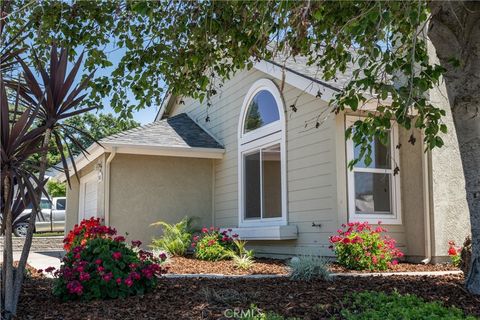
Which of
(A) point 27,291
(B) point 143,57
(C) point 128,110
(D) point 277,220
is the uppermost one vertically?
(B) point 143,57

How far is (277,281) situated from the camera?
257 inches

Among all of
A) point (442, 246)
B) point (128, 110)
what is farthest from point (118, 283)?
point (442, 246)

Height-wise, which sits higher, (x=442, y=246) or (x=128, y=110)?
(x=128, y=110)

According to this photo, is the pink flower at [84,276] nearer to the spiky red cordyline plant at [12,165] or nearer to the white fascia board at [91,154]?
the spiky red cordyline plant at [12,165]

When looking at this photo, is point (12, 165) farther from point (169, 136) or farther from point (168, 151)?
point (169, 136)

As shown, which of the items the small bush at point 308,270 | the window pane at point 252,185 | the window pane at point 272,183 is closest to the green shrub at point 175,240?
the window pane at point 252,185

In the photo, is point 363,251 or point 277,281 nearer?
point 277,281

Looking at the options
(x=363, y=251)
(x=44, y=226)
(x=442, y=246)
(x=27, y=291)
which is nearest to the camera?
(x=27, y=291)

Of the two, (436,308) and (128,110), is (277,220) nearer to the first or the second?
(128,110)

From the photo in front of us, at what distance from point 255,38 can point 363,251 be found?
390cm

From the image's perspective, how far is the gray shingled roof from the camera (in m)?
12.1

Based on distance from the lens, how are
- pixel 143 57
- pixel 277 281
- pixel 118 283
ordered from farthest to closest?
pixel 143 57 < pixel 277 281 < pixel 118 283

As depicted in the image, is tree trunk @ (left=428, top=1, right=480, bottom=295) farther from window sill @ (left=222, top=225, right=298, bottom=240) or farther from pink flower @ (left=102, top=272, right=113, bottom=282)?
window sill @ (left=222, top=225, right=298, bottom=240)

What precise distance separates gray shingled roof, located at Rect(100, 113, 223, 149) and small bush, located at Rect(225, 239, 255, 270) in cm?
313
